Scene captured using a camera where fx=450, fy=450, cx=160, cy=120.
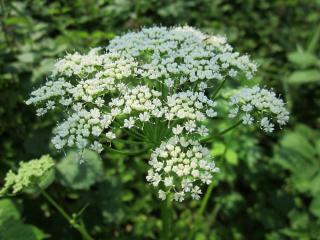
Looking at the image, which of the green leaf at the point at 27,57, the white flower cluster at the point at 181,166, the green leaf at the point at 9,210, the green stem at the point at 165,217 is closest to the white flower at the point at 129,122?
the white flower cluster at the point at 181,166

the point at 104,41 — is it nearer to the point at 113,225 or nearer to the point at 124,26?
the point at 124,26

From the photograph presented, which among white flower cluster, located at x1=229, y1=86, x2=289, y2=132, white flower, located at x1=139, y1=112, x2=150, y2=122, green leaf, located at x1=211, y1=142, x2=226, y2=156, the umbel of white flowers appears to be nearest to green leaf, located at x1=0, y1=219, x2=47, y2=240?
the umbel of white flowers

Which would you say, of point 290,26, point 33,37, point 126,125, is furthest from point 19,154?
point 290,26

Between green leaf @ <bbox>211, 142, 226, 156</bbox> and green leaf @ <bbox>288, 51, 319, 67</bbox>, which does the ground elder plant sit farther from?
green leaf @ <bbox>288, 51, 319, 67</bbox>

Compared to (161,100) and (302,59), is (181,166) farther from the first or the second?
(302,59)

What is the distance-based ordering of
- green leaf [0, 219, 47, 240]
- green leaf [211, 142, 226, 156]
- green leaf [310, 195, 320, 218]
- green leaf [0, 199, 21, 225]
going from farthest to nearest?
1. green leaf [211, 142, 226, 156]
2. green leaf [310, 195, 320, 218]
3. green leaf [0, 199, 21, 225]
4. green leaf [0, 219, 47, 240]

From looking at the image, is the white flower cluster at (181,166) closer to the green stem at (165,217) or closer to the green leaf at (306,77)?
the green stem at (165,217)

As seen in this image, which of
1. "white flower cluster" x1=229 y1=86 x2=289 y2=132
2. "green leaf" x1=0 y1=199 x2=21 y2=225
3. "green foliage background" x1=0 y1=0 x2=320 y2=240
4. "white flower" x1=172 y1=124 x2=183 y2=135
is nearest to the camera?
"white flower" x1=172 y1=124 x2=183 y2=135
